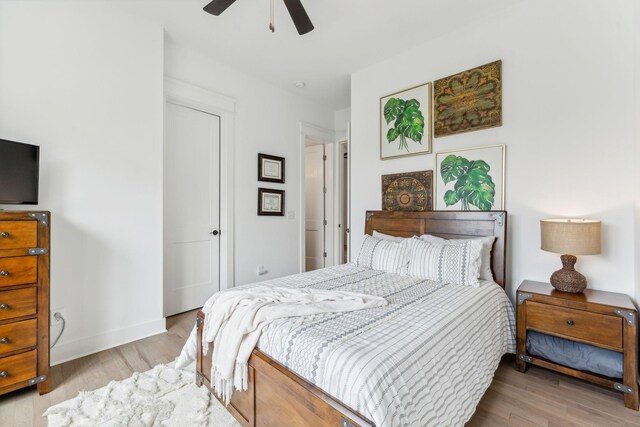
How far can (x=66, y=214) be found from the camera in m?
2.24

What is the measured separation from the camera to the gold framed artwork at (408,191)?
2.99 m

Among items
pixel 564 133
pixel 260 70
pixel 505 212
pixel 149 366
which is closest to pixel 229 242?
pixel 149 366

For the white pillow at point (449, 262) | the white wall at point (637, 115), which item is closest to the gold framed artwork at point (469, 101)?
the white wall at point (637, 115)

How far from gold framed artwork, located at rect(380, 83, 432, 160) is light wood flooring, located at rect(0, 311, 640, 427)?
2135 millimetres

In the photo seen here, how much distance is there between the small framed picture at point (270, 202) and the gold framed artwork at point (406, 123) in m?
1.54

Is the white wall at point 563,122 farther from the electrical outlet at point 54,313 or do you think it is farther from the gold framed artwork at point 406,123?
the electrical outlet at point 54,313

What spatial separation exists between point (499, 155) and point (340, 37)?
6.32 ft

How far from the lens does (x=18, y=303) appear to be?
1730 mm

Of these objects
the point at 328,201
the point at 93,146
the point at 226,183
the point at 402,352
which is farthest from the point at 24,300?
the point at 328,201

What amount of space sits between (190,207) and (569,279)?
354 centimetres

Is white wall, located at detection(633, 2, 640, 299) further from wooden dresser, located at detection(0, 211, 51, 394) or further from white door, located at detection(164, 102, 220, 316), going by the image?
wooden dresser, located at detection(0, 211, 51, 394)

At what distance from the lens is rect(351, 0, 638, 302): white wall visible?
2.03 meters

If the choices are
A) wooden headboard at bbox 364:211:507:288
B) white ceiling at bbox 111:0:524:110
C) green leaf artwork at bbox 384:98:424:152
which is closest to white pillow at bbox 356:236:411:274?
wooden headboard at bbox 364:211:507:288

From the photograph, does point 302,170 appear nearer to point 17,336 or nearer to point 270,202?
point 270,202
